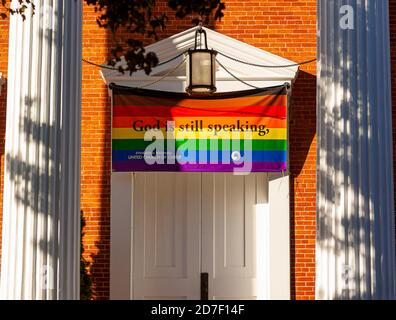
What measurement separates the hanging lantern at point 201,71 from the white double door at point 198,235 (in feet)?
6.26

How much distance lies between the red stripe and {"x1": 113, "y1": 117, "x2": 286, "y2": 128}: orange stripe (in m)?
→ 0.04

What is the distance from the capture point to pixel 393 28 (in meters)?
12.4

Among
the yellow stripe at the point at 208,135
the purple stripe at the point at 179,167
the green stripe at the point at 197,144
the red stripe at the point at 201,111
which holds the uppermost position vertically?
the red stripe at the point at 201,111

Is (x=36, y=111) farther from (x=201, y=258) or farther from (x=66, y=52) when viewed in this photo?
(x=201, y=258)

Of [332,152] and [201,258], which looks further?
[201,258]

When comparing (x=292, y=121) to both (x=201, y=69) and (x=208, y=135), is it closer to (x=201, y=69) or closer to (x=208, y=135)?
(x=208, y=135)

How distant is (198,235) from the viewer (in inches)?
482

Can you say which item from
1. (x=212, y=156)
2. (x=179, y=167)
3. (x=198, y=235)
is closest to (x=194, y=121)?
(x=212, y=156)

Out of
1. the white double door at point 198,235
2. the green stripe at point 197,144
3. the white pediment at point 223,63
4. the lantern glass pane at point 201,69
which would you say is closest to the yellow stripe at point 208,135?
the green stripe at point 197,144

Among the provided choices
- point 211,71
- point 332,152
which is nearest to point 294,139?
point 211,71

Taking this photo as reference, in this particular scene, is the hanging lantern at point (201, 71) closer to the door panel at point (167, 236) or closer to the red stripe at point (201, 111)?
the red stripe at point (201, 111)

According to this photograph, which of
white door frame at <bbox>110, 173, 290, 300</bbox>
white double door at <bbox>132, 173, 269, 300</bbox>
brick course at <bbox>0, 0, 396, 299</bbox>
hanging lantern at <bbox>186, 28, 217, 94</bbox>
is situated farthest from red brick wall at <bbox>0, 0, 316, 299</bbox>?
hanging lantern at <bbox>186, 28, 217, 94</bbox>

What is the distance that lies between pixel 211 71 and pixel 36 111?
2.91 meters

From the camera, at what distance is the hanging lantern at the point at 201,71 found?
35.4 ft
